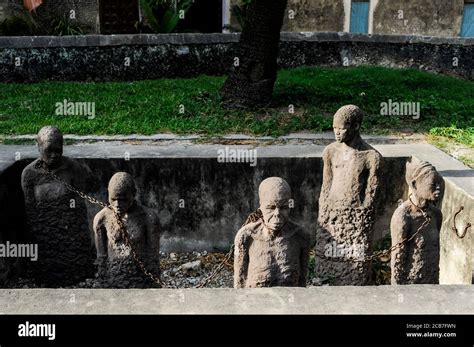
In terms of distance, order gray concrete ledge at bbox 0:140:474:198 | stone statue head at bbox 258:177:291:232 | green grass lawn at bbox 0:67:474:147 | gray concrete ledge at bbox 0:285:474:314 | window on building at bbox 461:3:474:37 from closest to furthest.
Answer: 1. gray concrete ledge at bbox 0:285:474:314
2. stone statue head at bbox 258:177:291:232
3. gray concrete ledge at bbox 0:140:474:198
4. green grass lawn at bbox 0:67:474:147
5. window on building at bbox 461:3:474:37

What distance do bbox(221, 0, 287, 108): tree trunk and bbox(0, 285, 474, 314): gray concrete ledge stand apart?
6342 mm

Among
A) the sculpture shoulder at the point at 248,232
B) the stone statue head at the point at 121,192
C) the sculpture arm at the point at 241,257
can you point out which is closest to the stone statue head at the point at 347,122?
the sculpture shoulder at the point at 248,232

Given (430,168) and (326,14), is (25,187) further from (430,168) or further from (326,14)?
(326,14)

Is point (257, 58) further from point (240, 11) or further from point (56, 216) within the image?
point (240, 11)

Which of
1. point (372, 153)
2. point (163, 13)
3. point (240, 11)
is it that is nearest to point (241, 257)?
point (372, 153)

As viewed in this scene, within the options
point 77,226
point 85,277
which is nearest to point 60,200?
point 77,226

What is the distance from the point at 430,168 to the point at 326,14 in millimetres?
13652

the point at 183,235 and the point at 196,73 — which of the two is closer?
the point at 183,235

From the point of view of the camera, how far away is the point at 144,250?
16.8 feet

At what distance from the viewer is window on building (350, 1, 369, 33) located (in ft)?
59.9

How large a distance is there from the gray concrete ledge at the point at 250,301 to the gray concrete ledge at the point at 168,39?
30.1 feet

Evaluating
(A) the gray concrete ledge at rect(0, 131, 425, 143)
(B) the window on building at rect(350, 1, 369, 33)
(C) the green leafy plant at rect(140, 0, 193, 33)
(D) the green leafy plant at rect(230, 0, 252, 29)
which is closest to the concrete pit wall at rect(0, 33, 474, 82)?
(A) the gray concrete ledge at rect(0, 131, 425, 143)

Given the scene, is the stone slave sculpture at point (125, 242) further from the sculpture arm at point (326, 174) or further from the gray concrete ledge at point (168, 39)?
the gray concrete ledge at point (168, 39)

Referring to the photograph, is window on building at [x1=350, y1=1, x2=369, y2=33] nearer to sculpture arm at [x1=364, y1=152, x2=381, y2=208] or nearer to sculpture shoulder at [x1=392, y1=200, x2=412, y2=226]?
sculpture arm at [x1=364, y1=152, x2=381, y2=208]
